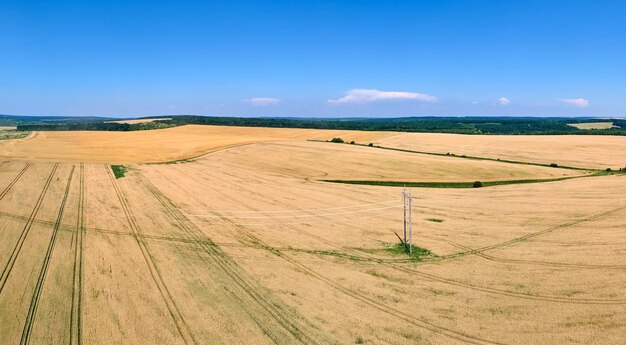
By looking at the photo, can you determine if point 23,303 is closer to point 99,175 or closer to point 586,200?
point 99,175

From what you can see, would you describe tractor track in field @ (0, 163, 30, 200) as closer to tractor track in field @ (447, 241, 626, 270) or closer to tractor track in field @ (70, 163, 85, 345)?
tractor track in field @ (70, 163, 85, 345)

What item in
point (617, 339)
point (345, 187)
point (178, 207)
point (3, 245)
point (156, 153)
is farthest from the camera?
point (156, 153)

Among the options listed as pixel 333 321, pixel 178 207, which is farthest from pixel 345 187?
pixel 333 321

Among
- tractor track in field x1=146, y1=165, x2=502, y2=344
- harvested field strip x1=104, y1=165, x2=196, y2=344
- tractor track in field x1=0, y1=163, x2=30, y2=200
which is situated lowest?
tractor track in field x1=146, y1=165, x2=502, y2=344

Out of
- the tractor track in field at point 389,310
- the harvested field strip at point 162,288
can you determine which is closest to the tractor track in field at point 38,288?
the harvested field strip at point 162,288

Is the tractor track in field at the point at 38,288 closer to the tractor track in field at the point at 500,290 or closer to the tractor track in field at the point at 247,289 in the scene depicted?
the tractor track in field at the point at 247,289

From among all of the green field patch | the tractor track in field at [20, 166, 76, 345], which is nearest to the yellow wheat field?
the tractor track in field at [20, 166, 76, 345]

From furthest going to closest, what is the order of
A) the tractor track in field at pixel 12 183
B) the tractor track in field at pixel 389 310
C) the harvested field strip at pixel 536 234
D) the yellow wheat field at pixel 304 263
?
1. the tractor track in field at pixel 12 183
2. the harvested field strip at pixel 536 234
3. the yellow wheat field at pixel 304 263
4. the tractor track in field at pixel 389 310

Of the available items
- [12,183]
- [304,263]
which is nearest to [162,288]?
[304,263]
